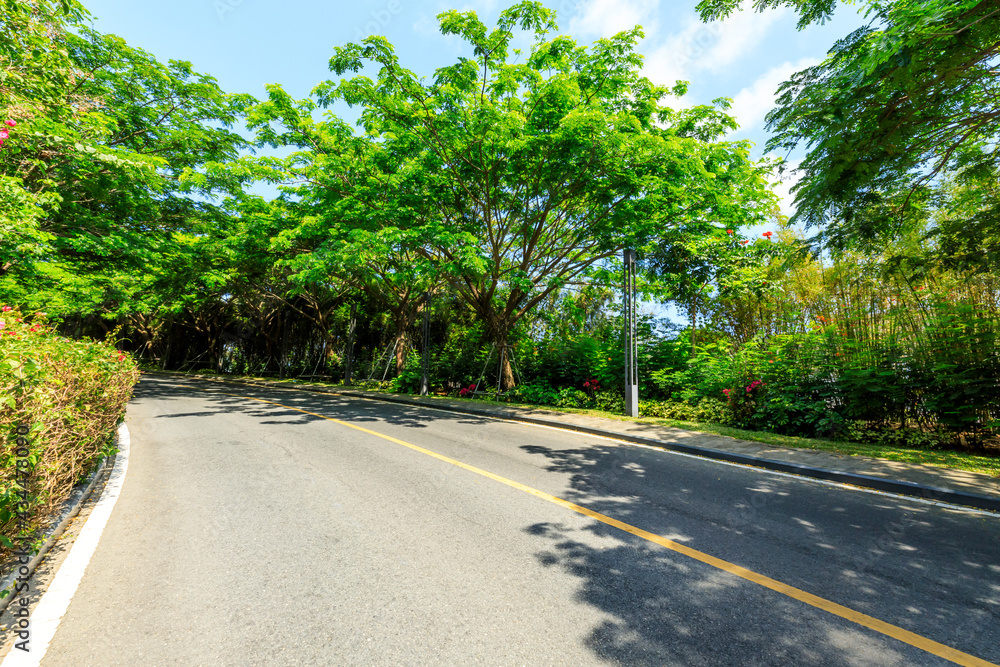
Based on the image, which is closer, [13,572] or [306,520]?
[13,572]

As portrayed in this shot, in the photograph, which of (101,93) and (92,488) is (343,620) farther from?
(101,93)

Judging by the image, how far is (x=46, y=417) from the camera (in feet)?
12.0

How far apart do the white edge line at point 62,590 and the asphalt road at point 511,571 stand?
92 millimetres

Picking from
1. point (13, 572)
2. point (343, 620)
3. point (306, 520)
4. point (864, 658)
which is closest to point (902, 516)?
point (864, 658)

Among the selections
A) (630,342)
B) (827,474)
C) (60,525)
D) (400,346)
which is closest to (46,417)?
(60,525)

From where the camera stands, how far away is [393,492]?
16.7 ft

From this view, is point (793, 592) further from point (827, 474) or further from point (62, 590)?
point (62, 590)

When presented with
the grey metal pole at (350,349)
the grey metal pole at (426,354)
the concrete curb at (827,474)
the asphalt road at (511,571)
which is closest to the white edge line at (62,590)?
the asphalt road at (511,571)

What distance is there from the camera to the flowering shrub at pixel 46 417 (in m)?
3.03

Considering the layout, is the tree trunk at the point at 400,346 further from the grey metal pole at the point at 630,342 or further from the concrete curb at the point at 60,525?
the concrete curb at the point at 60,525

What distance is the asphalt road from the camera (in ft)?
8.04

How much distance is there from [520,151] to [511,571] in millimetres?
9763

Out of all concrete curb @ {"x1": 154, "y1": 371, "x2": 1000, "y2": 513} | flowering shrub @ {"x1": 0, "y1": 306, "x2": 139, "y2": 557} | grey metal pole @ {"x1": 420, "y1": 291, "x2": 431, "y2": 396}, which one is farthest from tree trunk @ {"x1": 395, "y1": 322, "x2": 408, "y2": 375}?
flowering shrub @ {"x1": 0, "y1": 306, "x2": 139, "y2": 557}

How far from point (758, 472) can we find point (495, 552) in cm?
454
